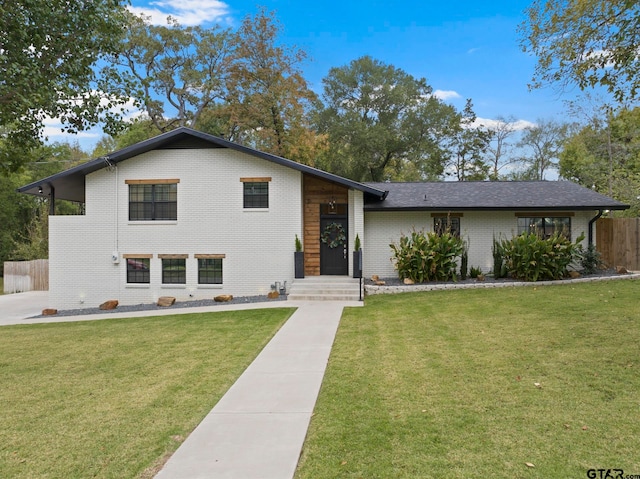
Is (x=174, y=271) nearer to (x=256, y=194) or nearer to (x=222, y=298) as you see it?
(x=222, y=298)

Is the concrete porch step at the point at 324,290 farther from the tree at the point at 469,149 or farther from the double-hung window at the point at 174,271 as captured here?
the tree at the point at 469,149

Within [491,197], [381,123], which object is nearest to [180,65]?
[381,123]

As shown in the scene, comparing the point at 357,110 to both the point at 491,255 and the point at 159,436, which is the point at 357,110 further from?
the point at 159,436

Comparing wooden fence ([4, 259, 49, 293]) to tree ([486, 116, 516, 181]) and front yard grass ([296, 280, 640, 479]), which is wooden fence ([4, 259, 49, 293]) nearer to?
front yard grass ([296, 280, 640, 479])

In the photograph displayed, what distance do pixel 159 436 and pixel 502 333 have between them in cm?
620

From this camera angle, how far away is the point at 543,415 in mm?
4227

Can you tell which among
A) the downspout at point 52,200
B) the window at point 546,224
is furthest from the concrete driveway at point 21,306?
the window at point 546,224

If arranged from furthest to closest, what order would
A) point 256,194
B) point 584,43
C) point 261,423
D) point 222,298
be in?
point 256,194 → point 222,298 → point 584,43 → point 261,423

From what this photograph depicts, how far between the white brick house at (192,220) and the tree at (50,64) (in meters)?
5.17

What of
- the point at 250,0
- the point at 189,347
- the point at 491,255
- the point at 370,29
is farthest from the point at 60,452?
the point at 250,0

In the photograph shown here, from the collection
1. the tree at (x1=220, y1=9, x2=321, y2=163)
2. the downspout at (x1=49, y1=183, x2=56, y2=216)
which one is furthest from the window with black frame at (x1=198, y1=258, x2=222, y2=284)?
the tree at (x1=220, y1=9, x2=321, y2=163)

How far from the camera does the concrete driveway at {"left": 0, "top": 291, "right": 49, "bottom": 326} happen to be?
12.8 meters

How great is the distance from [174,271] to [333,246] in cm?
564

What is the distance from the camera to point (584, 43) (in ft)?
24.7
